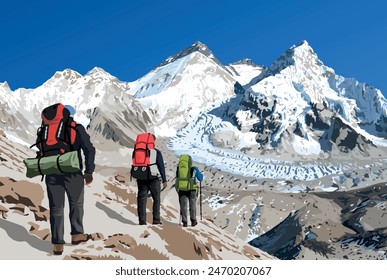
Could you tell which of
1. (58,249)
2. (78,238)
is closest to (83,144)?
(58,249)

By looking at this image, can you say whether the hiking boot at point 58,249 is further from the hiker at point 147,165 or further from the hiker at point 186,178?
the hiker at point 186,178

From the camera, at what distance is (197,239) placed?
73.2ft

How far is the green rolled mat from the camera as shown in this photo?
48.5 ft

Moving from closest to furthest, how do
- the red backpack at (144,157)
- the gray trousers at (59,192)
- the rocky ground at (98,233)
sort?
the gray trousers at (59,192) < the rocky ground at (98,233) < the red backpack at (144,157)

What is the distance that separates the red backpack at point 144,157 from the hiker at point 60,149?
4.27 m

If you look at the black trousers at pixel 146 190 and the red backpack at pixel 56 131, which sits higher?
the black trousers at pixel 146 190

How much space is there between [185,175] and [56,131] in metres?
8.70

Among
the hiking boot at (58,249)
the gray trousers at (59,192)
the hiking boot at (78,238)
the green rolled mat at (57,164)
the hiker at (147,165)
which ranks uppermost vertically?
the hiker at (147,165)

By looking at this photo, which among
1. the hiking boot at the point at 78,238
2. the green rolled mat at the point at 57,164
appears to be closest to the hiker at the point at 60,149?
the green rolled mat at the point at 57,164

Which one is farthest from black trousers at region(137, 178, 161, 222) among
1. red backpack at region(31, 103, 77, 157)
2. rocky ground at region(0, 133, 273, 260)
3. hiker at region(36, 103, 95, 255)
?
red backpack at region(31, 103, 77, 157)

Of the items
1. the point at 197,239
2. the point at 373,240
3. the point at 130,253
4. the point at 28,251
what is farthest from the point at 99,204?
the point at 373,240

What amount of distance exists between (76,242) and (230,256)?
8.26 meters

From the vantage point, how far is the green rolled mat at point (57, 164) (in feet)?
48.5
